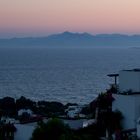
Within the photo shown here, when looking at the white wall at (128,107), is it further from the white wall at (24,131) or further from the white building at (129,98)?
the white wall at (24,131)

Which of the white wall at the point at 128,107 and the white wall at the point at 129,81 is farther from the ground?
the white wall at the point at 129,81

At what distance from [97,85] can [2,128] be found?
6717cm

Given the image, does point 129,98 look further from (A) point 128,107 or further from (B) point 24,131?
(B) point 24,131

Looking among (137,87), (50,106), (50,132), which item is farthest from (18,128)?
(50,106)


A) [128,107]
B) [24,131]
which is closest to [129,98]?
[128,107]

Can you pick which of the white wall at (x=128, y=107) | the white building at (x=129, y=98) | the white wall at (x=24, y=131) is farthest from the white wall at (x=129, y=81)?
the white wall at (x=24, y=131)

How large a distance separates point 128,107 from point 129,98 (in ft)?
1.16

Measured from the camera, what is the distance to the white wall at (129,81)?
21.2 metres

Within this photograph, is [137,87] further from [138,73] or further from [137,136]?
[137,136]

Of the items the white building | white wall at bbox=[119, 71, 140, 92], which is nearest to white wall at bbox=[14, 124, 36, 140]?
the white building

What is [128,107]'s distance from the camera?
20719 mm

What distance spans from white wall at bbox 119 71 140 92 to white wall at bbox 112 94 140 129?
69cm

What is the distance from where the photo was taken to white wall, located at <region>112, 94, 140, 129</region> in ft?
67.1

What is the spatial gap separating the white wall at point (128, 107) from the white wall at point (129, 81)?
69cm
